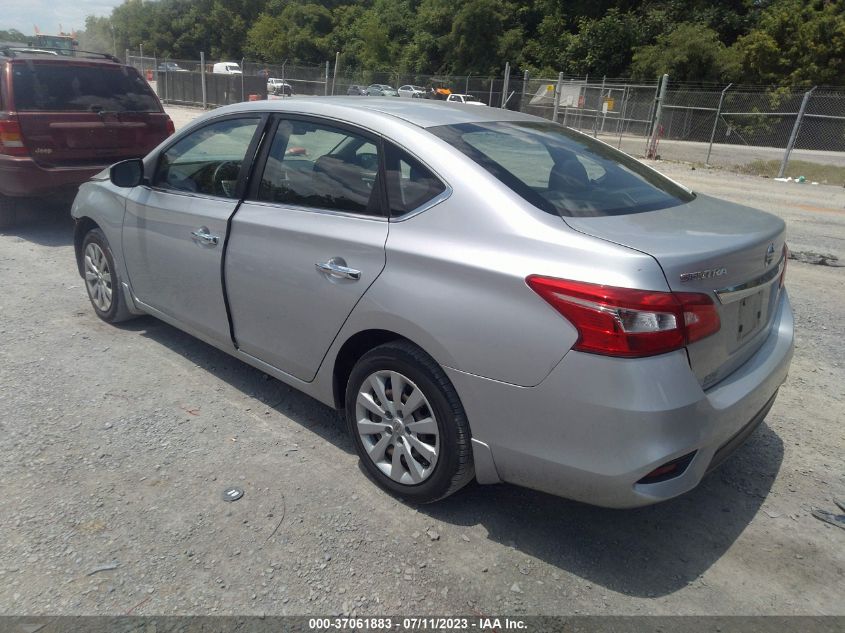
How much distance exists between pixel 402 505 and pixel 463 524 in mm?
296

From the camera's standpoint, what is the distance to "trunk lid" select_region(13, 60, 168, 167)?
6.75 m

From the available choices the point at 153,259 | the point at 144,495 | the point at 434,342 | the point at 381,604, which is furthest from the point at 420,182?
the point at 153,259

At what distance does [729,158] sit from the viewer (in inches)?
808

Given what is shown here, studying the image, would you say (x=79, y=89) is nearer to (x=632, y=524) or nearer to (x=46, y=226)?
(x=46, y=226)

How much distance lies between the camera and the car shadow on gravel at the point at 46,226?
741 centimetres

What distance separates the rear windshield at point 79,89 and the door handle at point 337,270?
18.2 ft

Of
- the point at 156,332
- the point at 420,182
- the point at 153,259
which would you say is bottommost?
the point at 156,332

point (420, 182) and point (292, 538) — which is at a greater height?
point (420, 182)

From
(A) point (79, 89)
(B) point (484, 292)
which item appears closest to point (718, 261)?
(B) point (484, 292)

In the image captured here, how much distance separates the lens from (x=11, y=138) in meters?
6.63

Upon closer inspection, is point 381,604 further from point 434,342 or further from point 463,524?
point 434,342

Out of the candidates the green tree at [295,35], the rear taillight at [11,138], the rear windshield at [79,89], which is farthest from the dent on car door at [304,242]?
the green tree at [295,35]

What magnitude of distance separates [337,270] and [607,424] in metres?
1.36

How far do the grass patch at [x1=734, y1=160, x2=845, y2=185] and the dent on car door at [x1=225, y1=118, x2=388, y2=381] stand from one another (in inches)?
664
